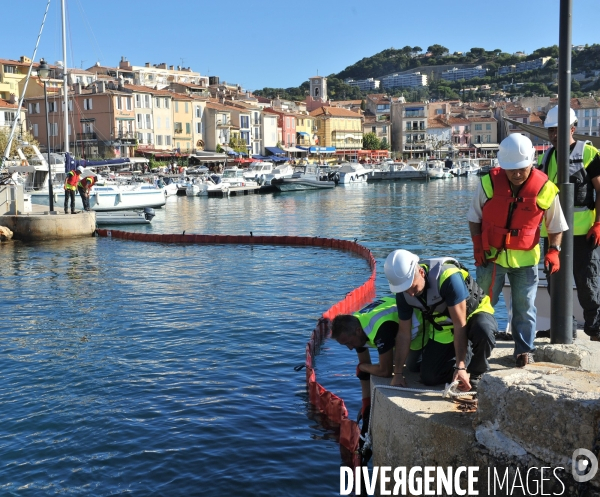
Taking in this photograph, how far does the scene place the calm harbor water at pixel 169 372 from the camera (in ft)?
24.8

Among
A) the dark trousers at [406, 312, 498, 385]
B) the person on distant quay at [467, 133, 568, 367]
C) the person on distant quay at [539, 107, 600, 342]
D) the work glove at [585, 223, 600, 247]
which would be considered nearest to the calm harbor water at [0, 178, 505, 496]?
the dark trousers at [406, 312, 498, 385]

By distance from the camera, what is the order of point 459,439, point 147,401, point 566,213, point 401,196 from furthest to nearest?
point 401,196 → point 147,401 → point 566,213 → point 459,439

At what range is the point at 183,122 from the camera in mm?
93750

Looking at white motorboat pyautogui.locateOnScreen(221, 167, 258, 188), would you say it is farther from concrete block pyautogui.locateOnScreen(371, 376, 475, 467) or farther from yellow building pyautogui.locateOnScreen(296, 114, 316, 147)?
concrete block pyautogui.locateOnScreen(371, 376, 475, 467)

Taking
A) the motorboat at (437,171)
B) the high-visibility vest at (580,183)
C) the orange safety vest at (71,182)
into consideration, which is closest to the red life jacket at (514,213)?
the high-visibility vest at (580,183)

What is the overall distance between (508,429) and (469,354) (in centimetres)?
131

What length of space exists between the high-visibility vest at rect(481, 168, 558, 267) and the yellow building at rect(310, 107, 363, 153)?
389 ft

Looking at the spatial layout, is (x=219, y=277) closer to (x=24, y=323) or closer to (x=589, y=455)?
(x=24, y=323)

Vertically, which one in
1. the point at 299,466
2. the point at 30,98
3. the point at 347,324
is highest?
the point at 30,98

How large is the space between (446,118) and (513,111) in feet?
39.0

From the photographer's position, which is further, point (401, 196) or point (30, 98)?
point (30, 98)

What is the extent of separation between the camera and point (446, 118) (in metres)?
143

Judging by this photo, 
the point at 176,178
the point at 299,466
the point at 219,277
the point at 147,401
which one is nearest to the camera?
the point at 299,466

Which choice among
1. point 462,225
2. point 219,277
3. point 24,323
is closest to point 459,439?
point 24,323
